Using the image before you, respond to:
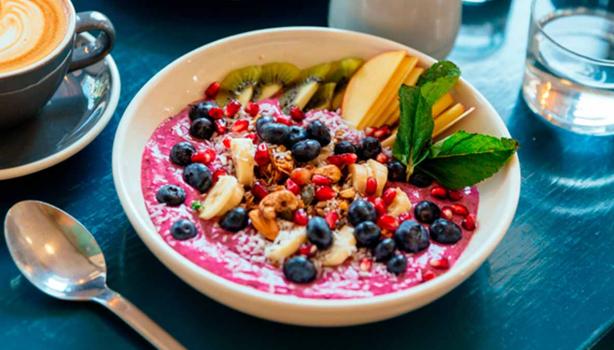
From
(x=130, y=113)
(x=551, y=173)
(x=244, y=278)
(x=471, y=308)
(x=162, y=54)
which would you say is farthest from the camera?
(x=162, y=54)

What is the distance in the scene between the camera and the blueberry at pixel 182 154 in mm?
1396

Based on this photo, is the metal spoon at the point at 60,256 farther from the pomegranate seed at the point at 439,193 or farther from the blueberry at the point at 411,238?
the pomegranate seed at the point at 439,193

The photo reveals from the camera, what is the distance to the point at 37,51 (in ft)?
4.75

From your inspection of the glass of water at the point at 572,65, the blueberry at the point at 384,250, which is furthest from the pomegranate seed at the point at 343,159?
the glass of water at the point at 572,65

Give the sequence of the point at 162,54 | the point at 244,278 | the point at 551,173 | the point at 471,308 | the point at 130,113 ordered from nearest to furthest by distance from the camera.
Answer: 1. the point at 244,278
2. the point at 471,308
3. the point at 130,113
4. the point at 551,173
5. the point at 162,54

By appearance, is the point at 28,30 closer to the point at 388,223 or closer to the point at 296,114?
the point at 296,114

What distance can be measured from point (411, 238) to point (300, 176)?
227mm

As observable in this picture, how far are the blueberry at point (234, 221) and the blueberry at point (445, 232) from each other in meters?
0.31

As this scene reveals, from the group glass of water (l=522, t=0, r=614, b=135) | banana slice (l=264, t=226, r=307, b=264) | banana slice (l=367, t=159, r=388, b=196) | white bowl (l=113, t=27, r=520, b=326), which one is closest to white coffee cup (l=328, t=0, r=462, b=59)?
white bowl (l=113, t=27, r=520, b=326)

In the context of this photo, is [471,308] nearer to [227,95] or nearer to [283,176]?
[283,176]

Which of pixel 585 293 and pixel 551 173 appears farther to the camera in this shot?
pixel 551 173

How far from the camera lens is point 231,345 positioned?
3.98 ft

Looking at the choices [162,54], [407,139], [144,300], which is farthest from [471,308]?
[162,54]

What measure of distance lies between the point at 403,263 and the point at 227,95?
56 centimetres
